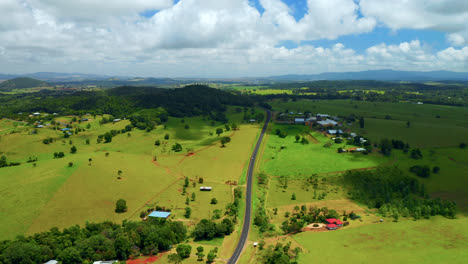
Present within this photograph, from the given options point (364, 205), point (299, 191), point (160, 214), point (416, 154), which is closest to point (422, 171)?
point (416, 154)

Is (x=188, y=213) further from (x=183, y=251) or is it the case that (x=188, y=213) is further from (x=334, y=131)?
(x=334, y=131)

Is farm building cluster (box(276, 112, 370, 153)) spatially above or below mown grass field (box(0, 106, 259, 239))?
above

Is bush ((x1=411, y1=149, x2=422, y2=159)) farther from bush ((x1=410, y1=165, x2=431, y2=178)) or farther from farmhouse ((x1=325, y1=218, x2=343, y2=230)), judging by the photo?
farmhouse ((x1=325, y1=218, x2=343, y2=230))

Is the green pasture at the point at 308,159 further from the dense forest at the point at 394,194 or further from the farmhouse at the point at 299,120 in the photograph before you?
the farmhouse at the point at 299,120

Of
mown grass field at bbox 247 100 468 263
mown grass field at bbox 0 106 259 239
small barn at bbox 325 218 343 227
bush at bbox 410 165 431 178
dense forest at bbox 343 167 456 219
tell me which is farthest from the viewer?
bush at bbox 410 165 431 178

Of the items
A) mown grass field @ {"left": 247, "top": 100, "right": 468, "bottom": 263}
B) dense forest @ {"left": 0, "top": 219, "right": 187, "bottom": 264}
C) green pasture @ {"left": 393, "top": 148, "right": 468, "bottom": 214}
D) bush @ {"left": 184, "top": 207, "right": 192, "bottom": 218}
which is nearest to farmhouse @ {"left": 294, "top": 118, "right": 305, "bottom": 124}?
mown grass field @ {"left": 247, "top": 100, "right": 468, "bottom": 263}

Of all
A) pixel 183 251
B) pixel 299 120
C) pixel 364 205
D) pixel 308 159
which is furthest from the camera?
pixel 299 120

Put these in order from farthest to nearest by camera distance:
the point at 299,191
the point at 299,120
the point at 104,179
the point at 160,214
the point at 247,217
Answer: the point at 299,120, the point at 104,179, the point at 299,191, the point at 247,217, the point at 160,214

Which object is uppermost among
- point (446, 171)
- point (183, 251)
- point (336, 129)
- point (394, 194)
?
point (336, 129)
